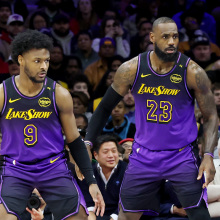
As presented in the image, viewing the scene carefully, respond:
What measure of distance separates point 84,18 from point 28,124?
21.6ft

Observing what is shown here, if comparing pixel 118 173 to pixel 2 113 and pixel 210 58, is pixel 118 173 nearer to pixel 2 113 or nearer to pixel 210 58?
pixel 2 113

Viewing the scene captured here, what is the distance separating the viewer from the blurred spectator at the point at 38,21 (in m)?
9.99

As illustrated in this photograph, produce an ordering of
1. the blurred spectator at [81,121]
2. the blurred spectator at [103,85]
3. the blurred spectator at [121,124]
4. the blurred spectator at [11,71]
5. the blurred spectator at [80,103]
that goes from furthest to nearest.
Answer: the blurred spectator at [103,85] → the blurred spectator at [11,71] → the blurred spectator at [80,103] → the blurred spectator at [121,124] → the blurred spectator at [81,121]

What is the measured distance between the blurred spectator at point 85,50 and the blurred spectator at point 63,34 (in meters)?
0.20

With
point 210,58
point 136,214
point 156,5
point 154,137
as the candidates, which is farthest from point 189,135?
point 156,5

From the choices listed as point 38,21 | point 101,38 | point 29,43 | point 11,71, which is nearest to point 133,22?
point 101,38

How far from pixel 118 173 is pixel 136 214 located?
51.0 inches

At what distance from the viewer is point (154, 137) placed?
4.74 metres

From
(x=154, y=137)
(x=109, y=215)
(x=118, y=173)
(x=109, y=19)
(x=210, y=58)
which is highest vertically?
(x=109, y=19)

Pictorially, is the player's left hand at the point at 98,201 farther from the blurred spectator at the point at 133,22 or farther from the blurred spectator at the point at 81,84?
the blurred spectator at the point at 133,22

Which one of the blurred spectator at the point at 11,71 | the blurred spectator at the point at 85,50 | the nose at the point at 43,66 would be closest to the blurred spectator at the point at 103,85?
the blurred spectator at the point at 85,50

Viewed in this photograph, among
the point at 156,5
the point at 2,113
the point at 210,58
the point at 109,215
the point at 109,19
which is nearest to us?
the point at 2,113

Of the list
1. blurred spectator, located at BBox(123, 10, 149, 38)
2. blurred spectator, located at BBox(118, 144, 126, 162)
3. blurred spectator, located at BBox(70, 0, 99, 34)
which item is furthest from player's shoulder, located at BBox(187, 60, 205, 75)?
blurred spectator, located at BBox(123, 10, 149, 38)

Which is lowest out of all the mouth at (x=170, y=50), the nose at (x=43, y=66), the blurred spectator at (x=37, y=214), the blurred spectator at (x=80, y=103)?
the blurred spectator at (x=37, y=214)
